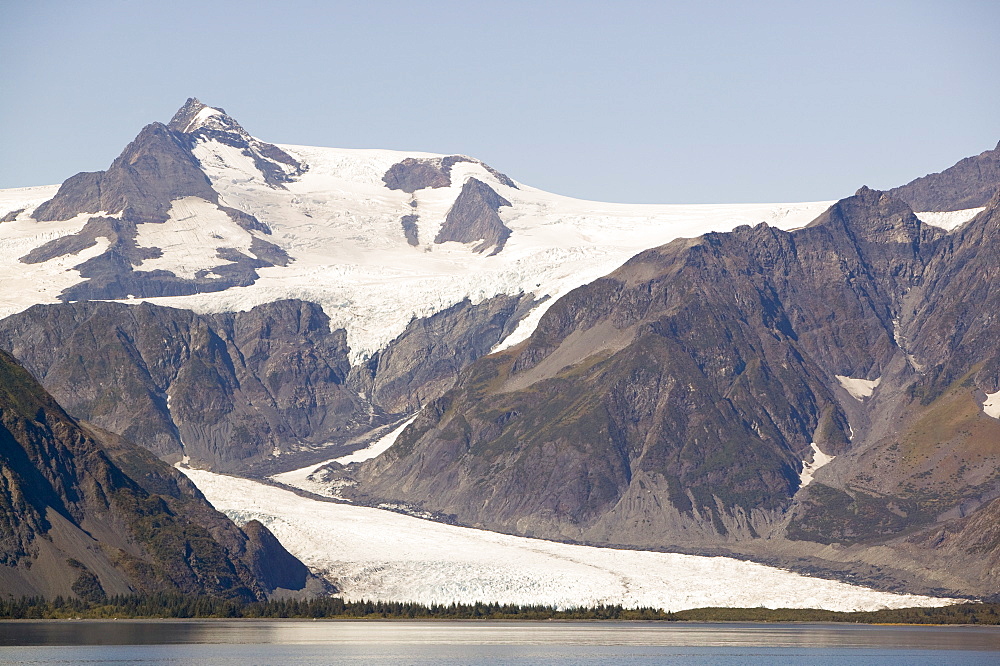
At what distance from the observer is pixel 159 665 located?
199 meters

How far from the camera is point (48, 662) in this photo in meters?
197

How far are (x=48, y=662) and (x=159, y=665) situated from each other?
1239 cm
